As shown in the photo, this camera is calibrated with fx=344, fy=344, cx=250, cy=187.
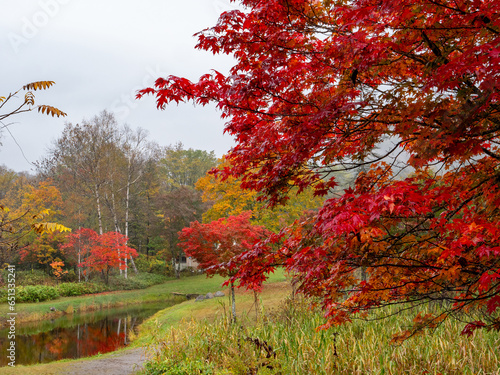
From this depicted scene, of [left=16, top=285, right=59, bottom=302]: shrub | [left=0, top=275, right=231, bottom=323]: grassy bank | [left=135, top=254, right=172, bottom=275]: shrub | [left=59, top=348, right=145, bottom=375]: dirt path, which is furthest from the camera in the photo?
[left=135, top=254, right=172, bottom=275]: shrub

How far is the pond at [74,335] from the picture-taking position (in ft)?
34.8

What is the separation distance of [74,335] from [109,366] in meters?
6.83

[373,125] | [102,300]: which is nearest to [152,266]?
[102,300]

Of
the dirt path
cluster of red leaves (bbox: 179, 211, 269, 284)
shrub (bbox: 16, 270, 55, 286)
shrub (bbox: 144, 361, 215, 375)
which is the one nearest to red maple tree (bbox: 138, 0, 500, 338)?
shrub (bbox: 144, 361, 215, 375)

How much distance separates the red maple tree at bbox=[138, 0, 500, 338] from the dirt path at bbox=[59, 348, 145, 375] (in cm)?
509

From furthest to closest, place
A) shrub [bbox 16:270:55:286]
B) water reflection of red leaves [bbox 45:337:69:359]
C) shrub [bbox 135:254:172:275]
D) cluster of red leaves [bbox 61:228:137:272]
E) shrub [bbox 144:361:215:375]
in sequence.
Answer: shrub [bbox 135:254:172:275] < cluster of red leaves [bbox 61:228:137:272] < shrub [bbox 16:270:55:286] < water reflection of red leaves [bbox 45:337:69:359] < shrub [bbox 144:361:215:375]

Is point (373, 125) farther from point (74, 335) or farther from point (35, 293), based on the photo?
point (35, 293)

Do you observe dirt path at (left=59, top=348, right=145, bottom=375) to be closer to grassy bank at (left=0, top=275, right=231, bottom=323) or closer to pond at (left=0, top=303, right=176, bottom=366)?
pond at (left=0, top=303, right=176, bottom=366)

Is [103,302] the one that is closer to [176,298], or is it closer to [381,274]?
[176,298]

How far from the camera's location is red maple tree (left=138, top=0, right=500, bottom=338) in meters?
2.43

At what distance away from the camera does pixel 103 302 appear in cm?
1870

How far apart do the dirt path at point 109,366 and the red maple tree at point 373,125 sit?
5090 millimetres

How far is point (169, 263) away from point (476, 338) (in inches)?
1150

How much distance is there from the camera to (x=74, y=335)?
13.0 metres
